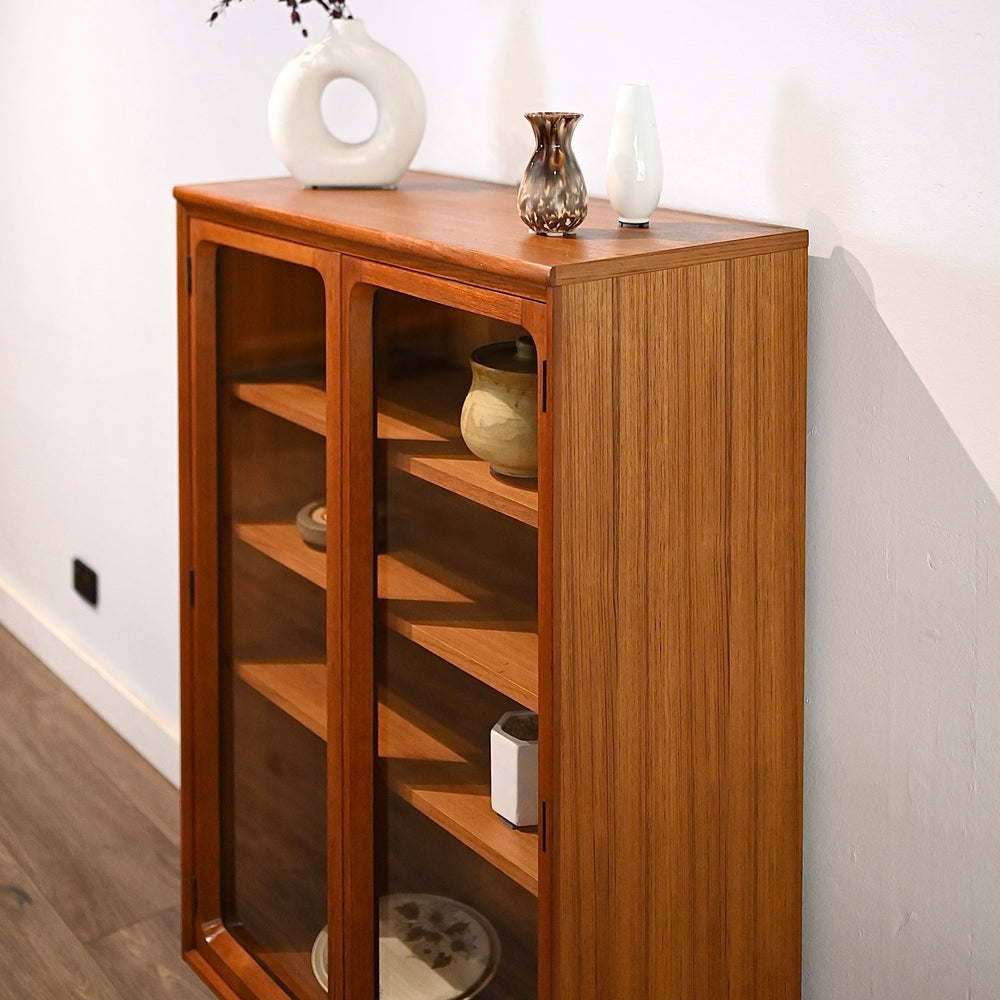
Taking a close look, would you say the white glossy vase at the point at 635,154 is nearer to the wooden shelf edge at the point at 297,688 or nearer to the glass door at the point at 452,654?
the glass door at the point at 452,654

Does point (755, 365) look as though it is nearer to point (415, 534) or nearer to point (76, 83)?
point (415, 534)

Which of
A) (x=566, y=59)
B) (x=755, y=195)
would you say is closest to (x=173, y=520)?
(x=566, y=59)

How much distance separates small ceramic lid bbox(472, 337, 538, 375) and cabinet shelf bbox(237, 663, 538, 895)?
15.4 inches

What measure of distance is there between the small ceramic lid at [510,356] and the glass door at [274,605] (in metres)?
0.26

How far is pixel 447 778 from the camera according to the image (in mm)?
1497

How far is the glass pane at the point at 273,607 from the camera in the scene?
1.59 m

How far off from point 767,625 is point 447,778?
408mm

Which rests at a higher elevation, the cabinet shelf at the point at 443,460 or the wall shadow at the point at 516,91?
the wall shadow at the point at 516,91

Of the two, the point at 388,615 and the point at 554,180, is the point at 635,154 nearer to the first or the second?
the point at 554,180

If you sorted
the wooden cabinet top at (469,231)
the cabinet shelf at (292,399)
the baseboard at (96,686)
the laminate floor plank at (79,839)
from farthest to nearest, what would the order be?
the baseboard at (96,686)
the laminate floor plank at (79,839)
the cabinet shelf at (292,399)
the wooden cabinet top at (469,231)

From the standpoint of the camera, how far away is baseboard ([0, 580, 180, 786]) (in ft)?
8.79

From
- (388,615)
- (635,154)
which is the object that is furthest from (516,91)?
(388,615)

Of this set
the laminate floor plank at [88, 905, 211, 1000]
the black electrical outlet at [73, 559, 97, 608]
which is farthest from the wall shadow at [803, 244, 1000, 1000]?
the black electrical outlet at [73, 559, 97, 608]

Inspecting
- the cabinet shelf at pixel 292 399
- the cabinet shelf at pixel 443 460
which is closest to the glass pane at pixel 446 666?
the cabinet shelf at pixel 443 460
